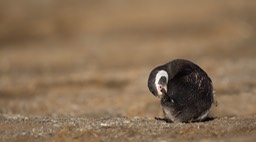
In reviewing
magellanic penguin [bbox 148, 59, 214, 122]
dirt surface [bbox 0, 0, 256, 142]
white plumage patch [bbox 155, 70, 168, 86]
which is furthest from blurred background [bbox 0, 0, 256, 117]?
white plumage patch [bbox 155, 70, 168, 86]

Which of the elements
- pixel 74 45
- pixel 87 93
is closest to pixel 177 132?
pixel 87 93

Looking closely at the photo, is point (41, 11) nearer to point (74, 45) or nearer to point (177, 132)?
point (74, 45)

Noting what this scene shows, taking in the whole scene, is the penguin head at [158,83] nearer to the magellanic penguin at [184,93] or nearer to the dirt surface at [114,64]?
the magellanic penguin at [184,93]

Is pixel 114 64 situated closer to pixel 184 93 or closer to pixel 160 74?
pixel 184 93

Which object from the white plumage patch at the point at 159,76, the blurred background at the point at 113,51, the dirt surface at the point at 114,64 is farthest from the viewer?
the blurred background at the point at 113,51

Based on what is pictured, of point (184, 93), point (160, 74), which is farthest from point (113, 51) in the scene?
point (160, 74)

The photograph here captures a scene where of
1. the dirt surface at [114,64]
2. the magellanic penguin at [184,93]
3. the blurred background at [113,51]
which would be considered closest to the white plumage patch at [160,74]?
the magellanic penguin at [184,93]

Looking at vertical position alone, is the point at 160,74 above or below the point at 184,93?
above
